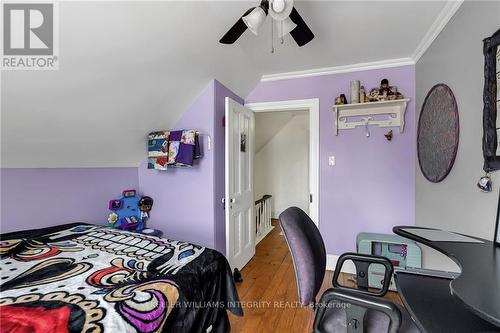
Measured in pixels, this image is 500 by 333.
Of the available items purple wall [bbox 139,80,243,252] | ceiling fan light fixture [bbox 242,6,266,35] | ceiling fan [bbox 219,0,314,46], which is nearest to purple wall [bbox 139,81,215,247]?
purple wall [bbox 139,80,243,252]

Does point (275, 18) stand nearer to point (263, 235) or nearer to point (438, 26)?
point (438, 26)

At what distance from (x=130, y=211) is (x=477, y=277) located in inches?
112

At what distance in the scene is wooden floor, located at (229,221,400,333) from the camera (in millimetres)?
1773

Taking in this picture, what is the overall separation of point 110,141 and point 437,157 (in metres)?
2.99

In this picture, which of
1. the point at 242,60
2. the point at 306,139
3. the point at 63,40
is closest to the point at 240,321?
the point at 63,40

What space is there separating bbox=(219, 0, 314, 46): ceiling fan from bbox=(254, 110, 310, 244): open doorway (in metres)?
2.89

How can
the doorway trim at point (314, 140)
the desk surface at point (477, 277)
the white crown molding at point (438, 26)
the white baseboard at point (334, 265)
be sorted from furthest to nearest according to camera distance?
the doorway trim at point (314, 140), the white baseboard at point (334, 265), the white crown molding at point (438, 26), the desk surface at point (477, 277)

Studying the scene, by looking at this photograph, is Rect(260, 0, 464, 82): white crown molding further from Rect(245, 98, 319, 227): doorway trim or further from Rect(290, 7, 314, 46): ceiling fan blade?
Rect(290, 7, 314, 46): ceiling fan blade

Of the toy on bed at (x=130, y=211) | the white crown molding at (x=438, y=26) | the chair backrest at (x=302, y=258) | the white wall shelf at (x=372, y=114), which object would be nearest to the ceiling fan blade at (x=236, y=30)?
the chair backrest at (x=302, y=258)

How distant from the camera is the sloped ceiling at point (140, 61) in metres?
1.42

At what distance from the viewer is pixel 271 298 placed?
212cm

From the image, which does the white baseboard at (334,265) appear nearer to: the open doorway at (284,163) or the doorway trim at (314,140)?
the doorway trim at (314,140)

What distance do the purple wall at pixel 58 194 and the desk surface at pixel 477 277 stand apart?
2.87 metres

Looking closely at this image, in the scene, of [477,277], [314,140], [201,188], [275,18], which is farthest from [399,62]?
[201,188]
